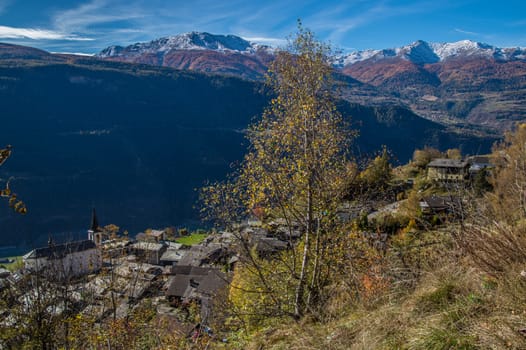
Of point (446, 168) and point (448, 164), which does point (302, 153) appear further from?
point (448, 164)

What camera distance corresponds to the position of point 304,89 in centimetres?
913

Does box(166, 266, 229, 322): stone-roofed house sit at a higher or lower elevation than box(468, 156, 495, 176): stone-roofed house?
lower

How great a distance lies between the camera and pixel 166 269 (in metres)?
42.5

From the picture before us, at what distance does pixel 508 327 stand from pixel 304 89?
6.77 meters

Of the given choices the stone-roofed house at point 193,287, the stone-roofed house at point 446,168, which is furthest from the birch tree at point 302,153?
the stone-roofed house at point 446,168

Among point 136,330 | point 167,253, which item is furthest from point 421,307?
point 167,253

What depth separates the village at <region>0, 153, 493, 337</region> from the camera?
1027 centimetres

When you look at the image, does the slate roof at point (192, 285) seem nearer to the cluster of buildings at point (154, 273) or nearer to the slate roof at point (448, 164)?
the cluster of buildings at point (154, 273)

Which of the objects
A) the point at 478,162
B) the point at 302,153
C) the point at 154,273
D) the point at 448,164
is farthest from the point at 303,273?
the point at 478,162

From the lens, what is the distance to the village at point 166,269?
10266 mm

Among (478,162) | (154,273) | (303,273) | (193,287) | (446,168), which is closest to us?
(303,273)

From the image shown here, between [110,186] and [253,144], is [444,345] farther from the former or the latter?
[110,186]

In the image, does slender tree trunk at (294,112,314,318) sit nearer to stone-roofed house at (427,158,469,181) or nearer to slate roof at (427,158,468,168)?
stone-roofed house at (427,158,469,181)

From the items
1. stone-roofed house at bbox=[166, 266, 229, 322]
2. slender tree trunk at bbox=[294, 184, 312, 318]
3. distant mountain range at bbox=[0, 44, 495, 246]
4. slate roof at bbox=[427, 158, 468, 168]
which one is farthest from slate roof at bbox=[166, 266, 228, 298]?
distant mountain range at bbox=[0, 44, 495, 246]
